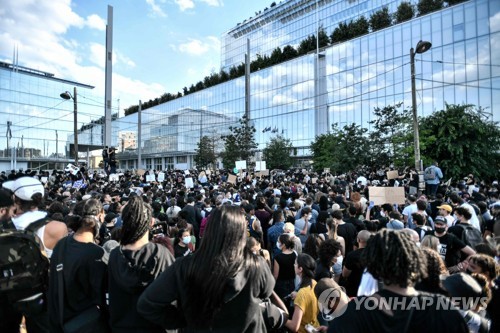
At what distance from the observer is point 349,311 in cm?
188

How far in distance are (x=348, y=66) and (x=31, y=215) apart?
51.2m

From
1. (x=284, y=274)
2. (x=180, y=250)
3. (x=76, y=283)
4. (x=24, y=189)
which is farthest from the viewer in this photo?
(x=180, y=250)

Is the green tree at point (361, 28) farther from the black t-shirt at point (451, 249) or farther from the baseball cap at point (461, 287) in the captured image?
the baseball cap at point (461, 287)

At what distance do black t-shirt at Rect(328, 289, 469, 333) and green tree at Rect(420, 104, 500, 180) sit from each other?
57.5 ft

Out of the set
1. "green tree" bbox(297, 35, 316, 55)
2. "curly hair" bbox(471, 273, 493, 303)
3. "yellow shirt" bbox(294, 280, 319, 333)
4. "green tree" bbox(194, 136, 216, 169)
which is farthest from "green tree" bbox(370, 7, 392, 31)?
"yellow shirt" bbox(294, 280, 319, 333)

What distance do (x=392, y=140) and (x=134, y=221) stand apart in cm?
2155

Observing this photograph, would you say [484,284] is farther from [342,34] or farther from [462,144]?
[342,34]

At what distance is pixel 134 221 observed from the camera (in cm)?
261

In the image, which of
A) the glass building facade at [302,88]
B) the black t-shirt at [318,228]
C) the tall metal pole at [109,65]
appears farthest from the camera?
the glass building facade at [302,88]

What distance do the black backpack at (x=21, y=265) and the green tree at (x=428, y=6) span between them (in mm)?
48940

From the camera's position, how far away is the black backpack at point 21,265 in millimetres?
2953

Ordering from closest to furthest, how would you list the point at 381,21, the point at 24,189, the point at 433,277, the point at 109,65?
the point at 433,277 → the point at 24,189 → the point at 109,65 → the point at 381,21

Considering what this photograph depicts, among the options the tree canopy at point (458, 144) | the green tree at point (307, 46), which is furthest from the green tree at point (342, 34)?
the tree canopy at point (458, 144)

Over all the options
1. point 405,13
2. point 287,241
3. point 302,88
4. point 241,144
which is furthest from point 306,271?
point 302,88
